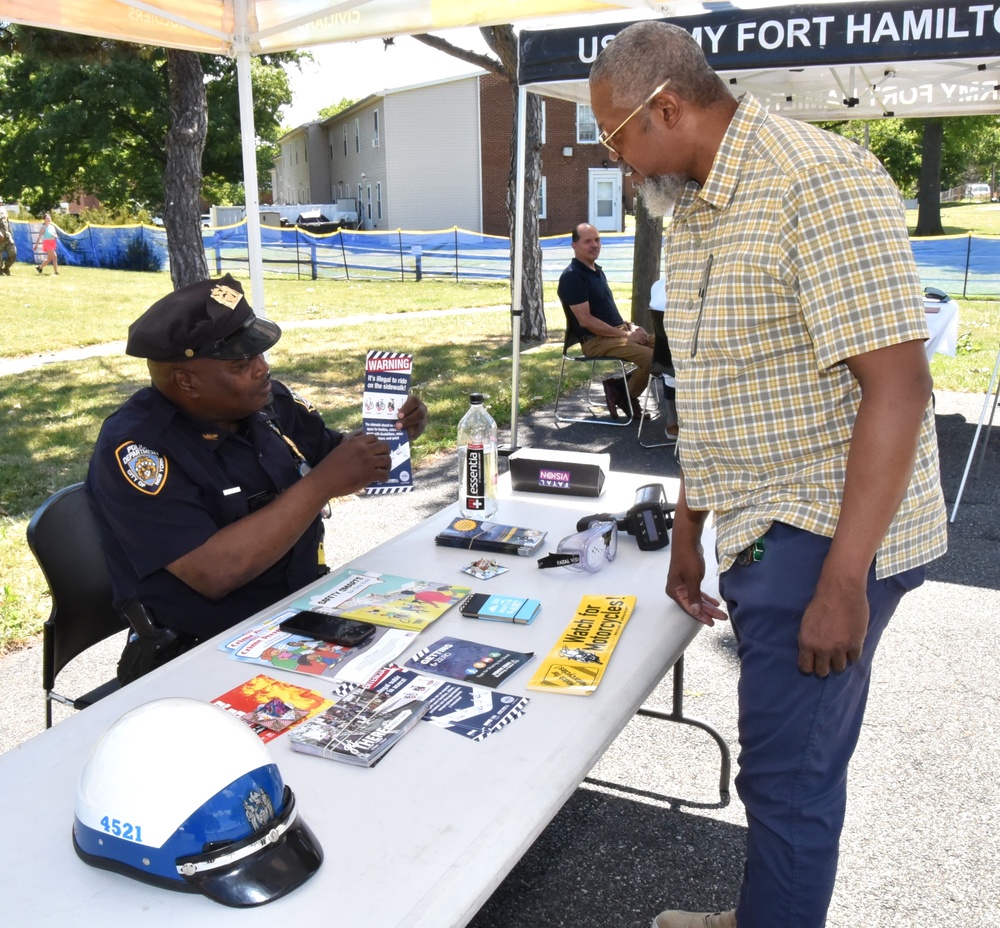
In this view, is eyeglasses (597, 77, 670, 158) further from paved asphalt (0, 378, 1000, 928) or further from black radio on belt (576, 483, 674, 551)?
paved asphalt (0, 378, 1000, 928)

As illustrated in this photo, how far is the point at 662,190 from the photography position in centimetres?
167

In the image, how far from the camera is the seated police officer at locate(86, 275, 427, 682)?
1.96 metres

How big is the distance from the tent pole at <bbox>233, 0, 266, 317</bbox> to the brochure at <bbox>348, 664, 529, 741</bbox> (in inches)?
149

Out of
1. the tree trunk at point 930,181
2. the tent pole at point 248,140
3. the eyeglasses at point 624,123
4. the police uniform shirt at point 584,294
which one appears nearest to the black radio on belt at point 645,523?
the eyeglasses at point 624,123

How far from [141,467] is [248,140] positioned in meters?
3.84

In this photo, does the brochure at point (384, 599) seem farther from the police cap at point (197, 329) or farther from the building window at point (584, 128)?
the building window at point (584, 128)

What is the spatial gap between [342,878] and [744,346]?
1031mm

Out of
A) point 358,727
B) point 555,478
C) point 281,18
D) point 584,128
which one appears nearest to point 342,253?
point 584,128

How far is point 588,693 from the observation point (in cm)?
162

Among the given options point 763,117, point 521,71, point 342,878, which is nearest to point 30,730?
point 342,878

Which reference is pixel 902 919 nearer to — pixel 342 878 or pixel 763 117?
pixel 342 878

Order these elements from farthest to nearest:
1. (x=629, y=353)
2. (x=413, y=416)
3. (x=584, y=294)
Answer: (x=584, y=294) < (x=629, y=353) < (x=413, y=416)

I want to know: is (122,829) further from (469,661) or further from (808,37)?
(808,37)

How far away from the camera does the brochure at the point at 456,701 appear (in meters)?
1.53
